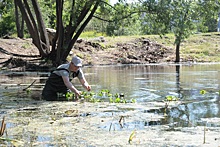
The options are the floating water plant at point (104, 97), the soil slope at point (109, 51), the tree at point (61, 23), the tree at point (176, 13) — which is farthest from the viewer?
the soil slope at point (109, 51)

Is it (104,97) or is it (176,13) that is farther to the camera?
(176,13)

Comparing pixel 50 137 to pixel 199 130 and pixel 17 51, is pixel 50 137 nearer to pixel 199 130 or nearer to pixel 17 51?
pixel 199 130

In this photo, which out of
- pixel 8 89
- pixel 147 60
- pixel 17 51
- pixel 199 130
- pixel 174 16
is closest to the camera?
pixel 199 130

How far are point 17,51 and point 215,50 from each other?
19.6m

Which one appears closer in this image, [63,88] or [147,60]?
[63,88]

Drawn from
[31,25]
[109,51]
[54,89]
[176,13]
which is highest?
[176,13]

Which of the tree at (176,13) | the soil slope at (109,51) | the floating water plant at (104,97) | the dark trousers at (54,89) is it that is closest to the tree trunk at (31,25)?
the soil slope at (109,51)

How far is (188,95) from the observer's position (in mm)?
13219

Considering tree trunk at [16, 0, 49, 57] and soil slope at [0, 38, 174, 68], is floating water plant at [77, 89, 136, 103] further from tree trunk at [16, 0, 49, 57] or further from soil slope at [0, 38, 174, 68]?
soil slope at [0, 38, 174, 68]

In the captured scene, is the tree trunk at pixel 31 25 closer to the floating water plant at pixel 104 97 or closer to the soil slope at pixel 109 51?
the soil slope at pixel 109 51

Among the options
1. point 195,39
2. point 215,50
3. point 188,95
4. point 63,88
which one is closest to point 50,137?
point 63,88

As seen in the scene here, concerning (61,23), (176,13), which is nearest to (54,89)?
(176,13)

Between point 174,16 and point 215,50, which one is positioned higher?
point 174,16

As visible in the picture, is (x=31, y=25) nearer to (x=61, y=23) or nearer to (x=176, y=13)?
(x=61, y=23)
